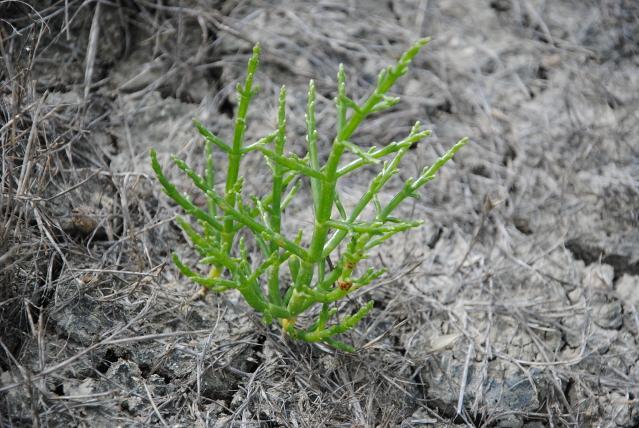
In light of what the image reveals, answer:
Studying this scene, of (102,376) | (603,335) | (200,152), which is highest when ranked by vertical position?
(200,152)

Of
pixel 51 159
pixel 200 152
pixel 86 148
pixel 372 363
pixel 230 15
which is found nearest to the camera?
pixel 372 363

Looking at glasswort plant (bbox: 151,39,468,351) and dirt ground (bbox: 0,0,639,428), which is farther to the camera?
dirt ground (bbox: 0,0,639,428)

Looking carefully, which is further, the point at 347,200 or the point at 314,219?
the point at 347,200

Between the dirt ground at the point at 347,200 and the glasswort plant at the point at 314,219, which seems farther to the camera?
the dirt ground at the point at 347,200

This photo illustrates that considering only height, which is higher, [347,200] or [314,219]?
[314,219]

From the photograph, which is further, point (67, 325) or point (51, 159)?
point (51, 159)

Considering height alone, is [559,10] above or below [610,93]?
above

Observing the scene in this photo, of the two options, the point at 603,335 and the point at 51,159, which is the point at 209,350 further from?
the point at 603,335

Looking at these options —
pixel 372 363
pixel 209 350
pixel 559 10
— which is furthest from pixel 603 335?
pixel 559 10
